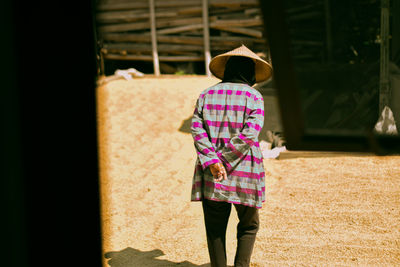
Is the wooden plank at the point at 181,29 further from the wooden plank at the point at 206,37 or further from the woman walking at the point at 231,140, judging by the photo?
the woman walking at the point at 231,140

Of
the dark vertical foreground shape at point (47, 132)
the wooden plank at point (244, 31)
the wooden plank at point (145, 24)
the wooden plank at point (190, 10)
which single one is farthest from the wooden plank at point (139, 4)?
the dark vertical foreground shape at point (47, 132)

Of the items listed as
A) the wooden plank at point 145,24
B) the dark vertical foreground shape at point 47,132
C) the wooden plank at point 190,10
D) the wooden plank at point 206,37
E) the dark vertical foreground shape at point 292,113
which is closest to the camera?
the dark vertical foreground shape at point 292,113

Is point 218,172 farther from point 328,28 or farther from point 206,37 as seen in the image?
point 206,37

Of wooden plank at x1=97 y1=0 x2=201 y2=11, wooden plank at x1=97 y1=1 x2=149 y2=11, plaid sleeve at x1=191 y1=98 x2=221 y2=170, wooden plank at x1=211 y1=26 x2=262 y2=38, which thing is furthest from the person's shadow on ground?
wooden plank at x1=97 y1=1 x2=149 y2=11

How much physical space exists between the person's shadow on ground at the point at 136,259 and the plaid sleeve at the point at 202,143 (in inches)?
52.1

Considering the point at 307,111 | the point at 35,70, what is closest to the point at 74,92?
the point at 35,70

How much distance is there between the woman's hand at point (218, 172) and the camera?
292cm

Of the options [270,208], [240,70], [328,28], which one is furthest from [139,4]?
[328,28]

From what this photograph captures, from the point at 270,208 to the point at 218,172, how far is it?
2244 mm

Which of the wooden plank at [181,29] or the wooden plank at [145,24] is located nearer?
the wooden plank at [181,29]

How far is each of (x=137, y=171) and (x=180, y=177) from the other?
30.1 inches

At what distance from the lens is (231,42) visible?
1145 centimetres

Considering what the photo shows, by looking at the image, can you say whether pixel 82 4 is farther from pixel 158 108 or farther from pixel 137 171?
pixel 158 108

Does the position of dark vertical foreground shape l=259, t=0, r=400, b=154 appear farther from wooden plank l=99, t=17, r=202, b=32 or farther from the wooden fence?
wooden plank l=99, t=17, r=202, b=32
